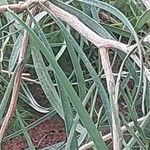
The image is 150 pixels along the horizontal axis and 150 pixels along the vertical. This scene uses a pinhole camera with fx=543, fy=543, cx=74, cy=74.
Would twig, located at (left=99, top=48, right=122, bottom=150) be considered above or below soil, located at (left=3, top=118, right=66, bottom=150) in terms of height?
above

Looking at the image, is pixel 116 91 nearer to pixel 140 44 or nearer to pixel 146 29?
pixel 140 44

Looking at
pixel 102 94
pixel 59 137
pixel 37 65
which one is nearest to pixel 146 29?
pixel 59 137

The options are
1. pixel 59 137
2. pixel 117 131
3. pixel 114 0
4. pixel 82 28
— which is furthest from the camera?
pixel 59 137

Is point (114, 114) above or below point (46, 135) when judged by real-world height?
above

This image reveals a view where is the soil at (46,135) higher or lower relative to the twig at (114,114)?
lower

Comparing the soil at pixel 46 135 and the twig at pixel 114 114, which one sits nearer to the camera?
the twig at pixel 114 114

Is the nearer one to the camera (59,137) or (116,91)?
(116,91)

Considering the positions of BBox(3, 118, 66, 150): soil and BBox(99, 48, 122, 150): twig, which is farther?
BBox(3, 118, 66, 150): soil

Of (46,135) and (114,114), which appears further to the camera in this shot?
(46,135)
